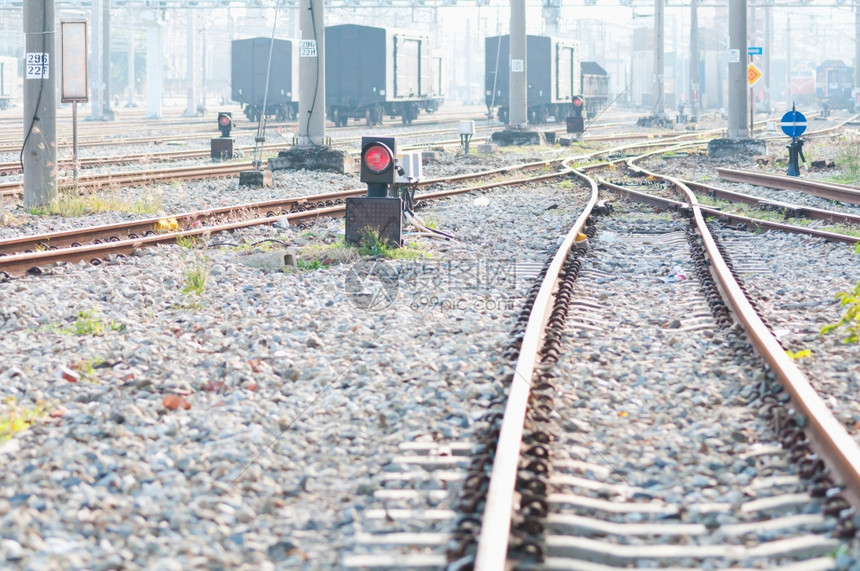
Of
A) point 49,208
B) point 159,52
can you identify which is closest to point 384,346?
point 49,208

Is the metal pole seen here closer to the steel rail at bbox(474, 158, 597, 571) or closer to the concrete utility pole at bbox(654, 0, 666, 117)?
the concrete utility pole at bbox(654, 0, 666, 117)

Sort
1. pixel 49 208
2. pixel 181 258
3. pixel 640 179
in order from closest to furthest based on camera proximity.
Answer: pixel 181 258
pixel 49 208
pixel 640 179

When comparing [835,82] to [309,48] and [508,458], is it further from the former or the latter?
[508,458]

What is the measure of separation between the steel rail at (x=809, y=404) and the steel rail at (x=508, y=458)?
109 cm

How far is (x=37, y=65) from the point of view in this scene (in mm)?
11648

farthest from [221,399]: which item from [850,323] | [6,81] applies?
[6,81]

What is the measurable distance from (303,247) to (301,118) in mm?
10386

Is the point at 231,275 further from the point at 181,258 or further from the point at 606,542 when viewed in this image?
the point at 606,542

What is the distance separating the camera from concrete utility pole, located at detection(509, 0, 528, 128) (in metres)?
26.3

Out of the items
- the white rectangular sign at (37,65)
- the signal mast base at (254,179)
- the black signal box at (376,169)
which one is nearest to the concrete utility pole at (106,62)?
the signal mast base at (254,179)

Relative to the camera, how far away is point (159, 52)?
55.8 m

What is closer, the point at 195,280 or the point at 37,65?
the point at 195,280

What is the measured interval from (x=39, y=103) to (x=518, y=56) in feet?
55.6

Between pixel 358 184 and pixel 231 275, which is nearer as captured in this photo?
pixel 231 275
